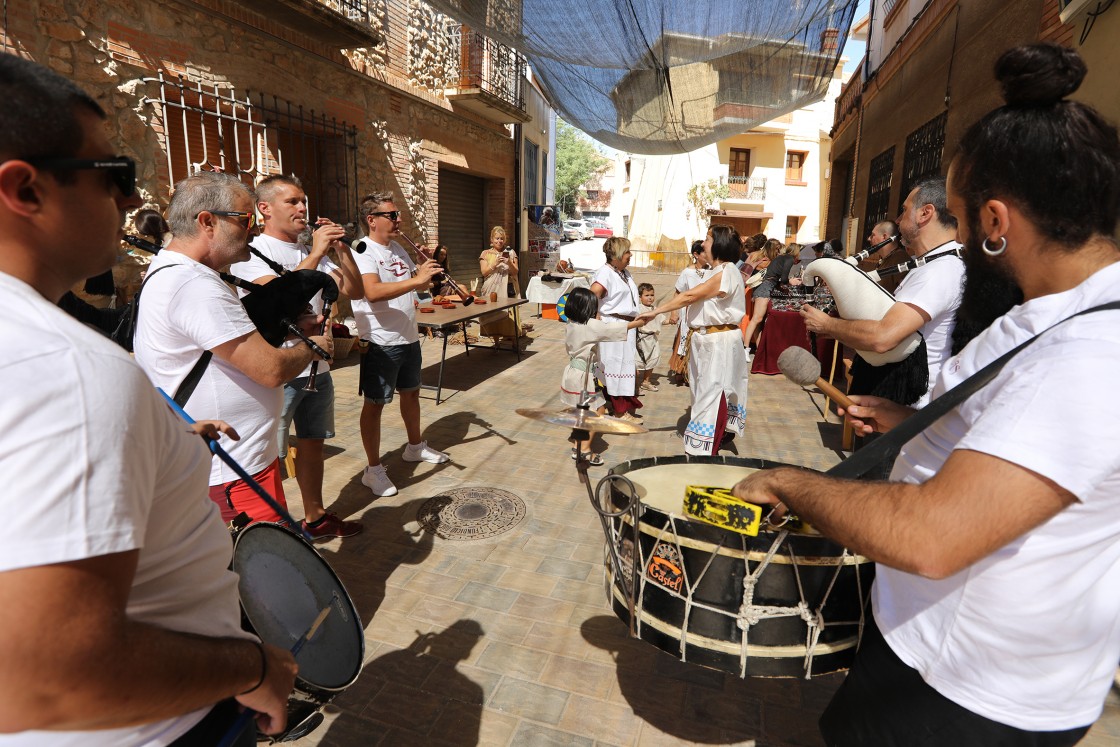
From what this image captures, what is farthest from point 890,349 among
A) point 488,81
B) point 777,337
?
point 488,81

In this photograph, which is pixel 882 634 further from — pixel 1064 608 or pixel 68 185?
pixel 68 185

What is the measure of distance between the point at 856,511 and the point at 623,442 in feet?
15.4

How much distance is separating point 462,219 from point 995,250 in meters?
12.7

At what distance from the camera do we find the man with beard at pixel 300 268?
336 cm

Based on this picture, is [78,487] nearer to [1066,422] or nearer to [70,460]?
[70,460]

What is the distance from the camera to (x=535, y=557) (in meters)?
3.56

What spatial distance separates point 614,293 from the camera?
5.21 meters

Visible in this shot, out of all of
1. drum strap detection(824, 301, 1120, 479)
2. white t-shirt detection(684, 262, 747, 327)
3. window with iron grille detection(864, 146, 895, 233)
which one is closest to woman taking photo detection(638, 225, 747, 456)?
white t-shirt detection(684, 262, 747, 327)

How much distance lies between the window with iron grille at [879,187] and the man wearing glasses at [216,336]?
1003 centimetres

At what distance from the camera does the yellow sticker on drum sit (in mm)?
1514

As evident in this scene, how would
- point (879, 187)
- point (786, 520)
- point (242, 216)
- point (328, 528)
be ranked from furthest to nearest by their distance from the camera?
point (879, 187) → point (328, 528) → point (242, 216) → point (786, 520)

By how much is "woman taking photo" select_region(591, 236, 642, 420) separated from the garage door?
7.49 meters

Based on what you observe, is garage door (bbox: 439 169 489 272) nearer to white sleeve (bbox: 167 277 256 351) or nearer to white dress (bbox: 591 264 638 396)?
white dress (bbox: 591 264 638 396)

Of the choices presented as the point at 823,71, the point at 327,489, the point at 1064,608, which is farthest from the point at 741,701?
the point at 823,71
